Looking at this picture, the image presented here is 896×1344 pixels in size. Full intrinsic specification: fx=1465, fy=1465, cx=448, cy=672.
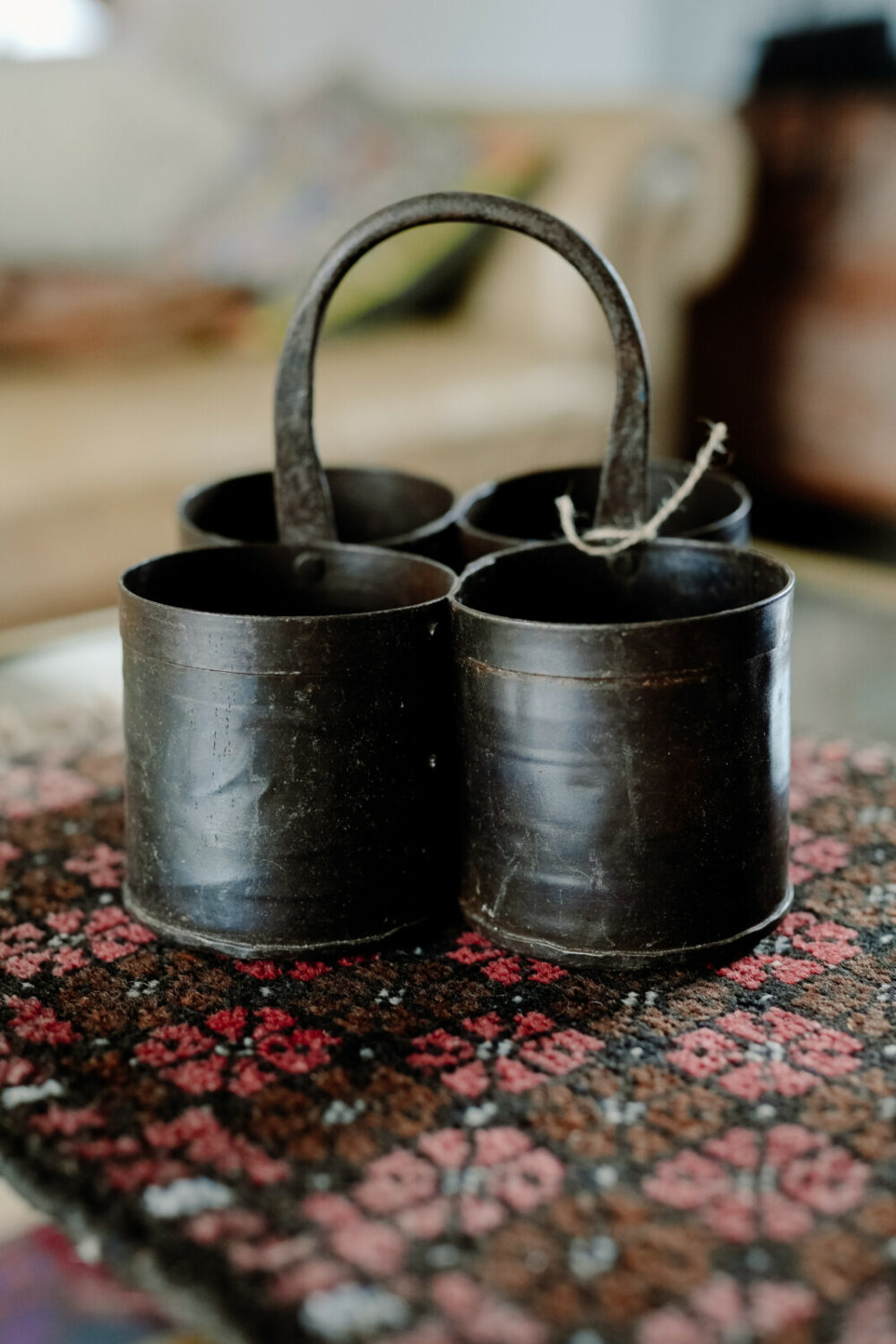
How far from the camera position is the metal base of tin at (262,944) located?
2.60 ft

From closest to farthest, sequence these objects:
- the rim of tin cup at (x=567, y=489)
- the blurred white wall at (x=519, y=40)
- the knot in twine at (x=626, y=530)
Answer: the knot in twine at (x=626, y=530), the rim of tin cup at (x=567, y=489), the blurred white wall at (x=519, y=40)

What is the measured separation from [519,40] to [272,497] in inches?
92.0

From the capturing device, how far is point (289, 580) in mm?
898

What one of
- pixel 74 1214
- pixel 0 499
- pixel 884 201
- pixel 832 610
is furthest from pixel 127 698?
pixel 884 201

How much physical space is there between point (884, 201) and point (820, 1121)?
1932 mm

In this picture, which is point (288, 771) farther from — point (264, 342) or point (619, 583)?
point (264, 342)

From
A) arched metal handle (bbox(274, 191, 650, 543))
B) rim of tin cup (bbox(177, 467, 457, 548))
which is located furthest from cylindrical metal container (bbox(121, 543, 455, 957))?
rim of tin cup (bbox(177, 467, 457, 548))

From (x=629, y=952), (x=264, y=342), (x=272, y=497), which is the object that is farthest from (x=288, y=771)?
(x=264, y=342)

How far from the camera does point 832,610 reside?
1.89 m

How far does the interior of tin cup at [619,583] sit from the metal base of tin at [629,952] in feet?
0.60

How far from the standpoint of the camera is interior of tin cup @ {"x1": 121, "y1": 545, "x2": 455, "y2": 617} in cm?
87

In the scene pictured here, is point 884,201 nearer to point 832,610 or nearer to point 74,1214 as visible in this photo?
point 832,610

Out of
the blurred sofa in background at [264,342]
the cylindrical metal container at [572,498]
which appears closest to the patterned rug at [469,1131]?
the cylindrical metal container at [572,498]

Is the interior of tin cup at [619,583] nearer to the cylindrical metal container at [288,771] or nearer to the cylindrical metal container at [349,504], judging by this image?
the cylindrical metal container at [288,771]
